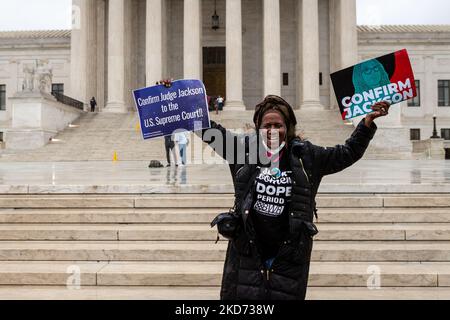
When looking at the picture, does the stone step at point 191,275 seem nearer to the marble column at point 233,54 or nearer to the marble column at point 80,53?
the marble column at point 233,54

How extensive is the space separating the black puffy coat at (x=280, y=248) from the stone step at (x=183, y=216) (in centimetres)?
394

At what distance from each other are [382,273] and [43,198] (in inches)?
223

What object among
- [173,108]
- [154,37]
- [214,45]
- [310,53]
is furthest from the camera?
[214,45]

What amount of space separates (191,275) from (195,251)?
2.17ft

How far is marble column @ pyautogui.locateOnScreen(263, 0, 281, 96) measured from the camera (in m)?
38.3

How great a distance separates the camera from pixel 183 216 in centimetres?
762

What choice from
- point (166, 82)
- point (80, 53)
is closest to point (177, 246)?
point (166, 82)

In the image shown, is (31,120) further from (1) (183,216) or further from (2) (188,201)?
(1) (183,216)

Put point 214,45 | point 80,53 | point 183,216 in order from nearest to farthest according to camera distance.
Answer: point 183,216 < point 80,53 < point 214,45

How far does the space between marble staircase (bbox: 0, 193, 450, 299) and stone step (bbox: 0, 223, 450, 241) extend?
0.01 metres

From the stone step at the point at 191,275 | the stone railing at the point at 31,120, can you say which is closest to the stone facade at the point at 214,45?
the stone railing at the point at 31,120

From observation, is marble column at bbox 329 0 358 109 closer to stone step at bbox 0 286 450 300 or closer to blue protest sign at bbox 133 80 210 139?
stone step at bbox 0 286 450 300

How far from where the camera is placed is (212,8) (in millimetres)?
46406

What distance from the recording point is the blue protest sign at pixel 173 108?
4.79 m
